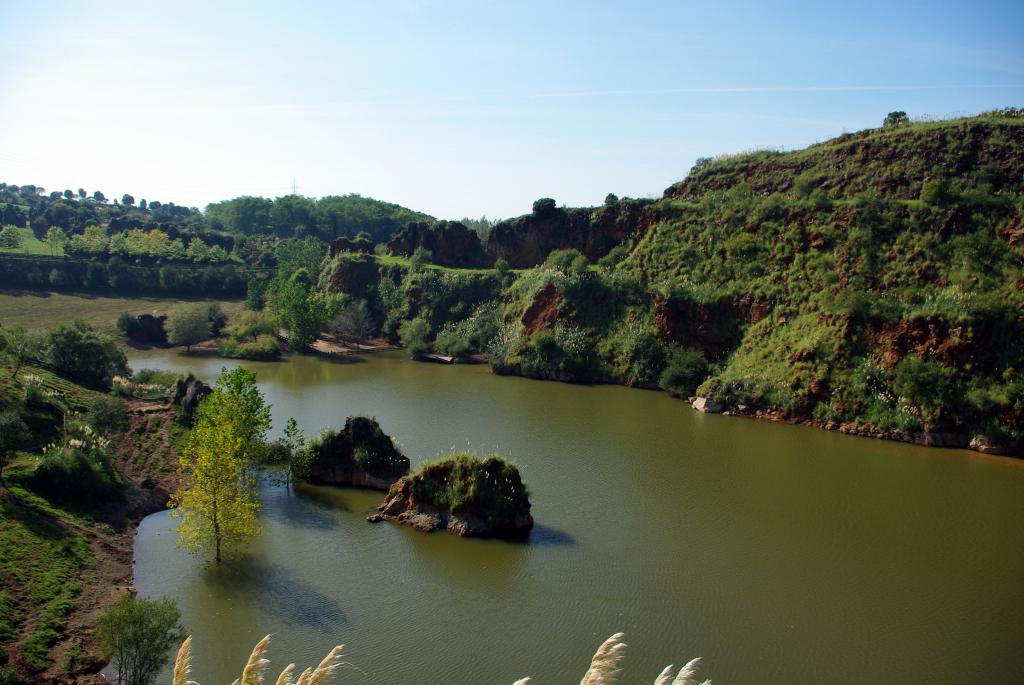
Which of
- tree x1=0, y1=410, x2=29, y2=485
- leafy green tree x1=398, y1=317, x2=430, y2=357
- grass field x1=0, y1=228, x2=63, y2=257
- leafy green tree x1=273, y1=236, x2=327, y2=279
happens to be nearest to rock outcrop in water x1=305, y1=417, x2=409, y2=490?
tree x1=0, y1=410, x2=29, y2=485

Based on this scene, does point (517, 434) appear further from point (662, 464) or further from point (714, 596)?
point (714, 596)

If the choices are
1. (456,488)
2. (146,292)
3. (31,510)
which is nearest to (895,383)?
(456,488)

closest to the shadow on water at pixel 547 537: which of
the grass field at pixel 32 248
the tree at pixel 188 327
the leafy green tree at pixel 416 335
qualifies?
the leafy green tree at pixel 416 335

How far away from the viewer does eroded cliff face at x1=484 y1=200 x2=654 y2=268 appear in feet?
200

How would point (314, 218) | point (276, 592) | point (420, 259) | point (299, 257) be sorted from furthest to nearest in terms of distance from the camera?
1. point (314, 218)
2. point (299, 257)
3. point (420, 259)
4. point (276, 592)

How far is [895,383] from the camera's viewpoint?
120 ft

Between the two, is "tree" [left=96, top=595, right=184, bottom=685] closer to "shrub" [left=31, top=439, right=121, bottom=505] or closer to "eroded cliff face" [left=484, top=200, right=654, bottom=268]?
"shrub" [left=31, top=439, right=121, bottom=505]

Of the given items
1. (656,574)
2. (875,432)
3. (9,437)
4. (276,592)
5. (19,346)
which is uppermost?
(19,346)

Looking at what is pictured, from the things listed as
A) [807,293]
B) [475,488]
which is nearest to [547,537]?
[475,488]

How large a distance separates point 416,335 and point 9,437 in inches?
1560

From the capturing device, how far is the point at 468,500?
76.6ft

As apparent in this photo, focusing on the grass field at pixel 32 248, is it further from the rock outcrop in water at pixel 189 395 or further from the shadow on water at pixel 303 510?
the shadow on water at pixel 303 510

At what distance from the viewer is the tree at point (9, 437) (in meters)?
22.8

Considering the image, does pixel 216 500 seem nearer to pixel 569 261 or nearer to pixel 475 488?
pixel 475 488
